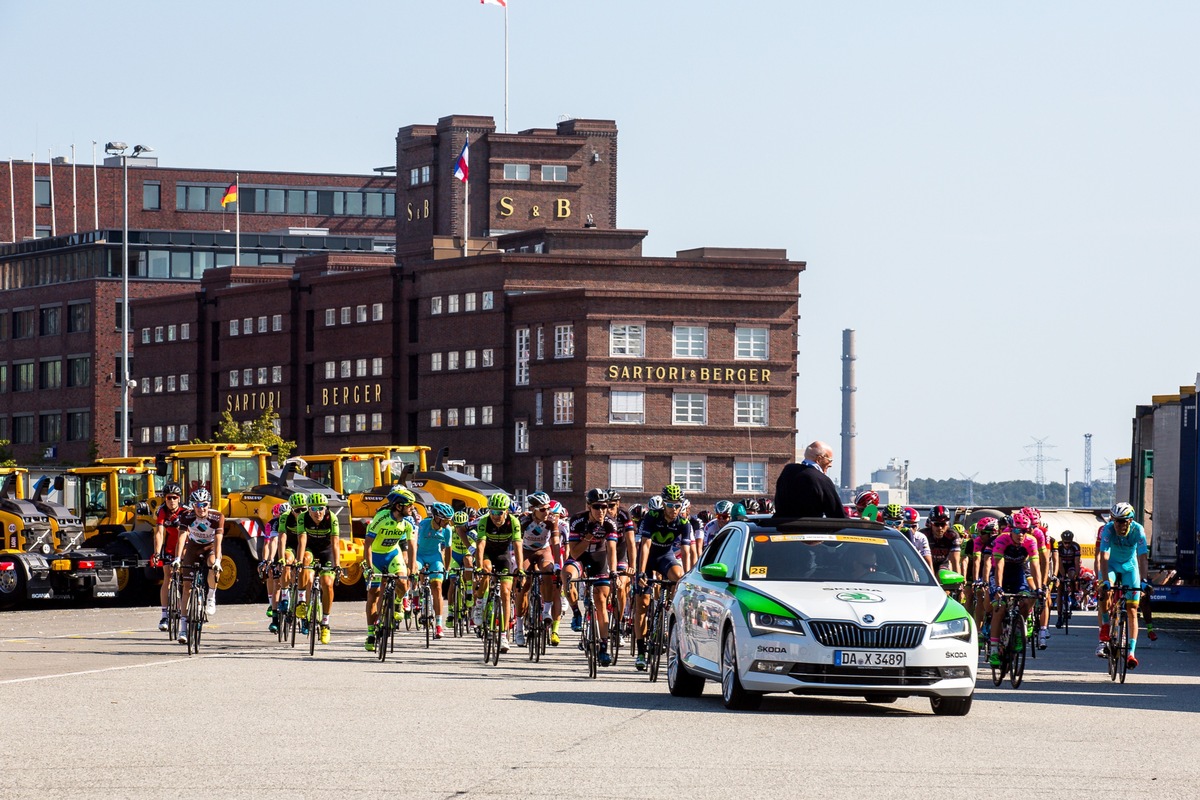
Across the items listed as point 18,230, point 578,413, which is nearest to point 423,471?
point 578,413

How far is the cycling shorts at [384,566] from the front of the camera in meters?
24.1

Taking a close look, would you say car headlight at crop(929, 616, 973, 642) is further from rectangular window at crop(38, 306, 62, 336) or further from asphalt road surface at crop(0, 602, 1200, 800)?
rectangular window at crop(38, 306, 62, 336)

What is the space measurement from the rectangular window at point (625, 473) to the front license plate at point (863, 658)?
8330 cm

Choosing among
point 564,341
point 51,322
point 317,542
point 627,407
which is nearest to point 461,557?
point 317,542

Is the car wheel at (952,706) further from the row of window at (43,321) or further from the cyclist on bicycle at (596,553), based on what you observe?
the row of window at (43,321)

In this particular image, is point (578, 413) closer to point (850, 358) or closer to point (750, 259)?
point (750, 259)

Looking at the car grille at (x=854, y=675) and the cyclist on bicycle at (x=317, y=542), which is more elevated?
the cyclist on bicycle at (x=317, y=542)

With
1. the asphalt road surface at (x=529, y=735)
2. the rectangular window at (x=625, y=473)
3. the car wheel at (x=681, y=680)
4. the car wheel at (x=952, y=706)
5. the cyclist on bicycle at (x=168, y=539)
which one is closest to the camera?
the asphalt road surface at (x=529, y=735)

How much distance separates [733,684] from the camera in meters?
17.0

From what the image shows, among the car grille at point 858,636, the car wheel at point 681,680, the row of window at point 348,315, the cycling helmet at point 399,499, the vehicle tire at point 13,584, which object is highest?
the row of window at point 348,315

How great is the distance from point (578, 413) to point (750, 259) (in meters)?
11.2

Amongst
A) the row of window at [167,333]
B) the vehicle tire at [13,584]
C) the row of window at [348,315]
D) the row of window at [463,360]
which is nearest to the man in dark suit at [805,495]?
the vehicle tire at [13,584]

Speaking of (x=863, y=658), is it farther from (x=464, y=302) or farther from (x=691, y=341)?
(x=464, y=302)

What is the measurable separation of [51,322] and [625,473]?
158ft
